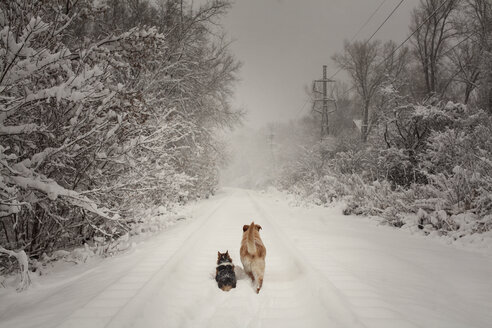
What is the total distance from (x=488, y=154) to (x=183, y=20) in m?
11.8

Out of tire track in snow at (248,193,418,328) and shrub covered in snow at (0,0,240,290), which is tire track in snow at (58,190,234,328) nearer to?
shrub covered in snow at (0,0,240,290)

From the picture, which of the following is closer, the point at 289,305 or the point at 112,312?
the point at 112,312

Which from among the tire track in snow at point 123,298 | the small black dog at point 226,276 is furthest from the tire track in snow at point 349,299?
the tire track in snow at point 123,298

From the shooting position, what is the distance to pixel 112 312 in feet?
7.79

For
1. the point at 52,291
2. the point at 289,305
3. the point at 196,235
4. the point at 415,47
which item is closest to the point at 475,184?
the point at 289,305

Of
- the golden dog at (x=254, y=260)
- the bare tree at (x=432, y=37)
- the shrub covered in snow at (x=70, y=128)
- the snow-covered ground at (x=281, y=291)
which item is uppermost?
the bare tree at (x=432, y=37)

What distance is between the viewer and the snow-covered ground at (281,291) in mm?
2344

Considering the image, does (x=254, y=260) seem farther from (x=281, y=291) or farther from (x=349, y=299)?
(x=349, y=299)

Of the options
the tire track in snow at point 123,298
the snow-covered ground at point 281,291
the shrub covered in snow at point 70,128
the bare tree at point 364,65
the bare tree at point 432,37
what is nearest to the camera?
the tire track in snow at point 123,298

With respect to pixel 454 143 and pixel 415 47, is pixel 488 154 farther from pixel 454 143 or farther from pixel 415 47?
pixel 415 47

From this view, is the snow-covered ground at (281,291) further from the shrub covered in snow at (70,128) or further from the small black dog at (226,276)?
the shrub covered in snow at (70,128)

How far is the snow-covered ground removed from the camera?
2.34 meters

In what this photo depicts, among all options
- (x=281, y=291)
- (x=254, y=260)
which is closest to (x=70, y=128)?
(x=254, y=260)

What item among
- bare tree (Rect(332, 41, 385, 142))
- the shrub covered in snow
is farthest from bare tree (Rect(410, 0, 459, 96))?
the shrub covered in snow
